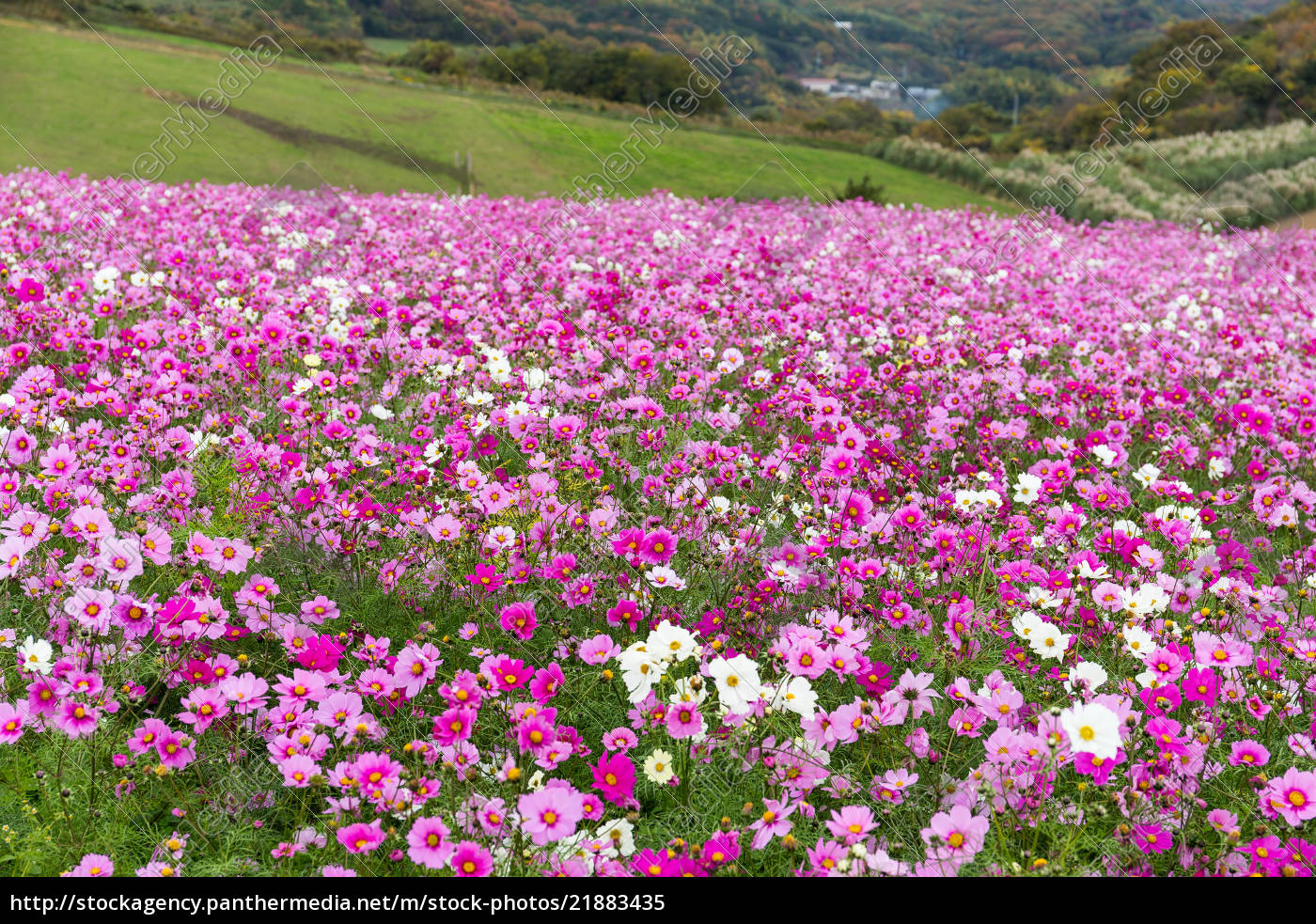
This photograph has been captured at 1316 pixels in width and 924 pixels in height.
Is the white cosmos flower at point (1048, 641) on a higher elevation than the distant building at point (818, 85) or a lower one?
higher

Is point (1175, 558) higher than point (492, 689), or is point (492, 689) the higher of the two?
point (492, 689)

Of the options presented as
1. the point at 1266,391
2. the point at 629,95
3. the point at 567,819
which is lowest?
the point at 629,95

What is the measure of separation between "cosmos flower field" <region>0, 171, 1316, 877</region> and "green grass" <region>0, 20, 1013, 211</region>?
12581 millimetres

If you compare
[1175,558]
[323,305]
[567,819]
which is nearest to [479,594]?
[567,819]

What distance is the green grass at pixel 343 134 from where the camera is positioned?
16531mm

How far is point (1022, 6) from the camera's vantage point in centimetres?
8581

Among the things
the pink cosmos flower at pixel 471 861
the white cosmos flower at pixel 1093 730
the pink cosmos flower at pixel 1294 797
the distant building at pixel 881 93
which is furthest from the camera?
the distant building at pixel 881 93

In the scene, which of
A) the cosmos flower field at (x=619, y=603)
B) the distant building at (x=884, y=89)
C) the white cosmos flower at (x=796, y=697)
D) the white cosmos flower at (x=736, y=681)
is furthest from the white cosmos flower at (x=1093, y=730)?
the distant building at (x=884, y=89)

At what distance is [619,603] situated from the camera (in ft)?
8.00

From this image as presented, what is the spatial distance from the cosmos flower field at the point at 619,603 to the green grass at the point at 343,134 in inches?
495

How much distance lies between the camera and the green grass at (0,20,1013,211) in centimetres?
1653

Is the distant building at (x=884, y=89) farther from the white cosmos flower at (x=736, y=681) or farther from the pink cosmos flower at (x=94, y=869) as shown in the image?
the pink cosmos flower at (x=94, y=869)
